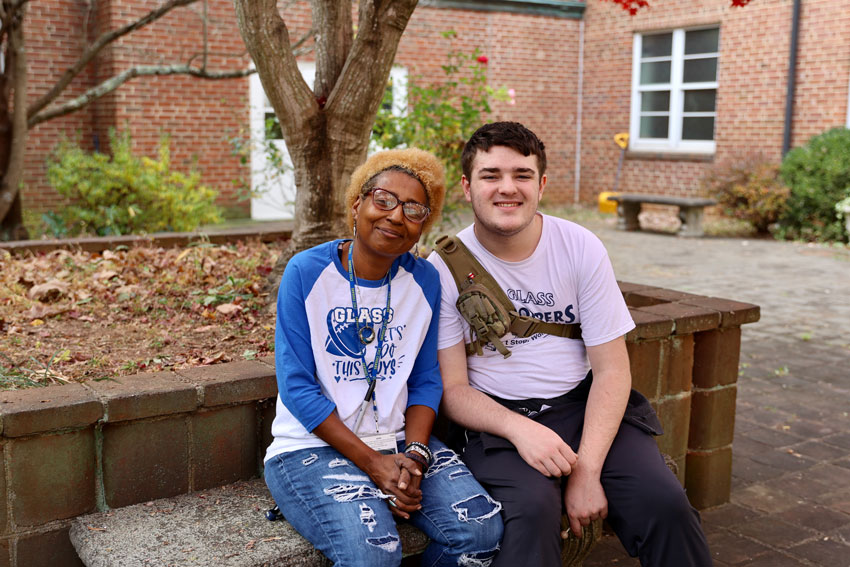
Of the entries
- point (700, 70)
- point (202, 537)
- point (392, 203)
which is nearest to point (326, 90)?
point (392, 203)

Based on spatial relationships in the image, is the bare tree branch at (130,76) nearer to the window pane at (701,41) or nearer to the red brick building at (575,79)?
the red brick building at (575,79)

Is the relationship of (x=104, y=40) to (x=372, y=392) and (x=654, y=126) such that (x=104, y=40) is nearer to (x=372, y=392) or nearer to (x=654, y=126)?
(x=372, y=392)

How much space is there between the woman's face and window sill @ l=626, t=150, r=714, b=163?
13351 millimetres

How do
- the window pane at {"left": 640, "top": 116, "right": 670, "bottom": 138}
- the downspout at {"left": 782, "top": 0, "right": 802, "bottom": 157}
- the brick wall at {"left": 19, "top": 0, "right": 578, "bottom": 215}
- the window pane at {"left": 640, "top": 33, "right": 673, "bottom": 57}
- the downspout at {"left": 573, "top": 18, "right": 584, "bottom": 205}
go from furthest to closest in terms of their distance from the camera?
1. the downspout at {"left": 573, "top": 18, "right": 584, "bottom": 205}
2. the window pane at {"left": 640, "top": 116, "right": 670, "bottom": 138}
3. the window pane at {"left": 640, "top": 33, "right": 673, "bottom": 57}
4. the downspout at {"left": 782, "top": 0, "right": 802, "bottom": 157}
5. the brick wall at {"left": 19, "top": 0, "right": 578, "bottom": 215}

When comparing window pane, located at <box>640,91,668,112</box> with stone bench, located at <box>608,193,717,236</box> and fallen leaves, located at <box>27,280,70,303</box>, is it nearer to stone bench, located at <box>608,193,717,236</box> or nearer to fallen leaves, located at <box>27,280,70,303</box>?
stone bench, located at <box>608,193,717,236</box>

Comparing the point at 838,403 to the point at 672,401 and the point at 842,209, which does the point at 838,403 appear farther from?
the point at 842,209

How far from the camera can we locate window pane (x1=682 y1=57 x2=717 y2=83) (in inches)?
594

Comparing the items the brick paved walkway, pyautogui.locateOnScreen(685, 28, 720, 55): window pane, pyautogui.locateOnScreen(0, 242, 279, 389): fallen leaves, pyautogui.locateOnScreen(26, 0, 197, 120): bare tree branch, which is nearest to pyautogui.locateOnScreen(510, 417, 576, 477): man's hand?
the brick paved walkway

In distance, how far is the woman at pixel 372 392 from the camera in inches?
96.3

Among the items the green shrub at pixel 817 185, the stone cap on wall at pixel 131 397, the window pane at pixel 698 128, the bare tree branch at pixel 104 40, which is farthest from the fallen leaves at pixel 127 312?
the window pane at pixel 698 128

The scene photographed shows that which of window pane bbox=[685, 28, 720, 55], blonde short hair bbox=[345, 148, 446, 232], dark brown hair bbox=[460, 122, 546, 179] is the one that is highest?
window pane bbox=[685, 28, 720, 55]

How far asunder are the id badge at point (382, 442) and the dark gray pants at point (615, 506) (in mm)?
272


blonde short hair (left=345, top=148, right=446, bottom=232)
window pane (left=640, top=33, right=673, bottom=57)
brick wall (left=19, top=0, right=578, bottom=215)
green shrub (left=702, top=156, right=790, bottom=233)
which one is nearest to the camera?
blonde short hair (left=345, top=148, right=446, bottom=232)

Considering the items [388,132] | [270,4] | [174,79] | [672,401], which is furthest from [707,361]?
[174,79]
